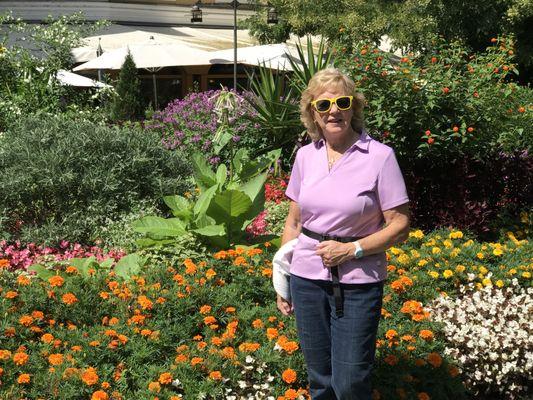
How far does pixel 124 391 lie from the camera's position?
3070 mm

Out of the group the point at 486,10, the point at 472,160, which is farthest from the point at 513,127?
the point at 486,10

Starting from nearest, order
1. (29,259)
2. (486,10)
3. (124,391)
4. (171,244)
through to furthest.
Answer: (124,391) → (171,244) → (29,259) → (486,10)

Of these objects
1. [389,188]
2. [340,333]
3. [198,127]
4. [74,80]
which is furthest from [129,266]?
[74,80]

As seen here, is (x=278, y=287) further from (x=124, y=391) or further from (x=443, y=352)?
(x=443, y=352)

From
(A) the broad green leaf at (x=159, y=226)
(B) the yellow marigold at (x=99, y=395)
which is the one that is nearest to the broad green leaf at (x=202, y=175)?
(A) the broad green leaf at (x=159, y=226)

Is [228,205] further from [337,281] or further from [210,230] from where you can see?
[337,281]

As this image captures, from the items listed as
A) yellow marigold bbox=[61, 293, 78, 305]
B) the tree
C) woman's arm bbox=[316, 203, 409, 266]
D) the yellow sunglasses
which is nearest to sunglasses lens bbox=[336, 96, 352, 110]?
the yellow sunglasses

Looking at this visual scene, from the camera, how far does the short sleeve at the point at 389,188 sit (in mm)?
2432

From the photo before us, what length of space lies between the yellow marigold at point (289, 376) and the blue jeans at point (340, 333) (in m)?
0.31

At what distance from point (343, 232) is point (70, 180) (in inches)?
151

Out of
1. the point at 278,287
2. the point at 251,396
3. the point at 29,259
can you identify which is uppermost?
the point at 278,287

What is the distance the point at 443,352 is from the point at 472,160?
2.91 m

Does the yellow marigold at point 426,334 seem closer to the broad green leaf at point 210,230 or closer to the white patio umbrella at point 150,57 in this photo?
the broad green leaf at point 210,230

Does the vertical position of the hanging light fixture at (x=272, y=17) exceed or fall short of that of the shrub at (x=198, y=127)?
it exceeds it
